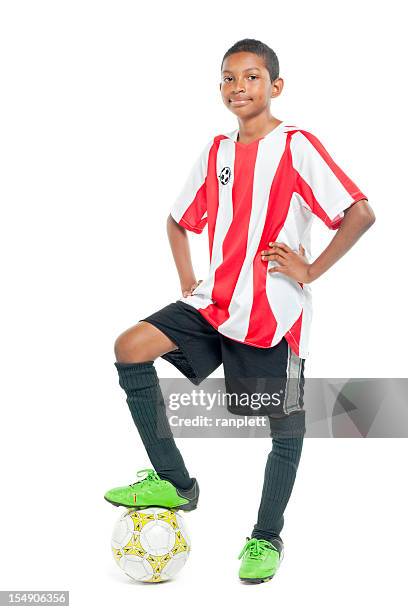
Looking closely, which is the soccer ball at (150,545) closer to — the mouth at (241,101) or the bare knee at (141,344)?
the bare knee at (141,344)

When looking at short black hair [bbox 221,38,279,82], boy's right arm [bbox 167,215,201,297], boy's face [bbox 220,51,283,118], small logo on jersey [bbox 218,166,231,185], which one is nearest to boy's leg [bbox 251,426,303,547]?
boy's right arm [bbox 167,215,201,297]

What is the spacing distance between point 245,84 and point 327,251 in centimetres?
69

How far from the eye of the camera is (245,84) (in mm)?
3055

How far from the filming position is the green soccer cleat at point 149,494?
3016 millimetres

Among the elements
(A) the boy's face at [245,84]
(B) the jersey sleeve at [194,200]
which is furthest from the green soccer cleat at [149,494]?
(A) the boy's face at [245,84]

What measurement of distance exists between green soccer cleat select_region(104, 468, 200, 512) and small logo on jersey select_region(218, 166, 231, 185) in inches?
44.2

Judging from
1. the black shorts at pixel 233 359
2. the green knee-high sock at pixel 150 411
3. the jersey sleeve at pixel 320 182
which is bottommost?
the green knee-high sock at pixel 150 411

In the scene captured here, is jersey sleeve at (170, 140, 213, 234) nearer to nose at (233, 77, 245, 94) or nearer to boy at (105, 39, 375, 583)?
boy at (105, 39, 375, 583)

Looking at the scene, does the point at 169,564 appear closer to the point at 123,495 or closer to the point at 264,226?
the point at 123,495

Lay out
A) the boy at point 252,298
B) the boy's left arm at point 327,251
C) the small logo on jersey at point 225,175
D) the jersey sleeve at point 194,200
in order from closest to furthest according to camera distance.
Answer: the boy's left arm at point 327,251
the boy at point 252,298
the small logo on jersey at point 225,175
the jersey sleeve at point 194,200

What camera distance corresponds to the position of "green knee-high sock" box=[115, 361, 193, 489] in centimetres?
300

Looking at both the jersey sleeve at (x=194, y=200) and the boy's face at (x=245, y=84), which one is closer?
the boy's face at (x=245, y=84)

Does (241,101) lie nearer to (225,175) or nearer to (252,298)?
(225,175)

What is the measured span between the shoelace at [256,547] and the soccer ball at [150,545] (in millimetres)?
241
